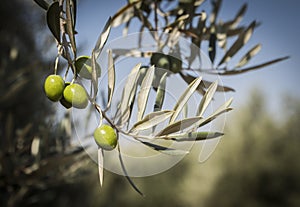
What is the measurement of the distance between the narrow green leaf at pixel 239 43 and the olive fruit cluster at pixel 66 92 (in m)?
0.32

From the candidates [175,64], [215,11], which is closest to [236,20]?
[215,11]

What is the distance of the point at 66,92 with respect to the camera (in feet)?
0.90

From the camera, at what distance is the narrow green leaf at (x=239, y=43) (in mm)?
538

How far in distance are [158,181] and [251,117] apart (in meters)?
2.38

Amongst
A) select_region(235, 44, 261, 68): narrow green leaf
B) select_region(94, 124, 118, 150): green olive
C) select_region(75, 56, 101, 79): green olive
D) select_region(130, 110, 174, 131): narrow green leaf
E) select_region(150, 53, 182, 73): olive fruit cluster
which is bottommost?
select_region(94, 124, 118, 150): green olive

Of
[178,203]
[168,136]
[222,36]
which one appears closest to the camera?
[168,136]

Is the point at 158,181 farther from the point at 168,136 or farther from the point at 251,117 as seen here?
the point at 168,136

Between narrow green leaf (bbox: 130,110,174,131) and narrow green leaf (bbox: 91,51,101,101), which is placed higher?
narrow green leaf (bbox: 91,51,101,101)

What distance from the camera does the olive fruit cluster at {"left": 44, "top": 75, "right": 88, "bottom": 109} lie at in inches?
10.5

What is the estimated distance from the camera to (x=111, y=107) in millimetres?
→ 299

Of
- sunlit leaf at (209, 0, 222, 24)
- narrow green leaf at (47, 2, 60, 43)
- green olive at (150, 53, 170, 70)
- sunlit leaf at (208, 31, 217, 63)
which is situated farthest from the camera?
sunlit leaf at (209, 0, 222, 24)

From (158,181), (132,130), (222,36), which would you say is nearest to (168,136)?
(132,130)

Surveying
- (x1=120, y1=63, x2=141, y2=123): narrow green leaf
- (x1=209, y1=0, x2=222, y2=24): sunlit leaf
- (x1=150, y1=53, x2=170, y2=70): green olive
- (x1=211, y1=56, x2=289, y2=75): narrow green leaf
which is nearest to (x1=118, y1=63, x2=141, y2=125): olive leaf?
(x1=120, y1=63, x2=141, y2=123): narrow green leaf

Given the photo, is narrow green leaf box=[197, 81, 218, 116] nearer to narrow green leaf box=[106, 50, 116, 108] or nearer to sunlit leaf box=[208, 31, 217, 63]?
narrow green leaf box=[106, 50, 116, 108]
